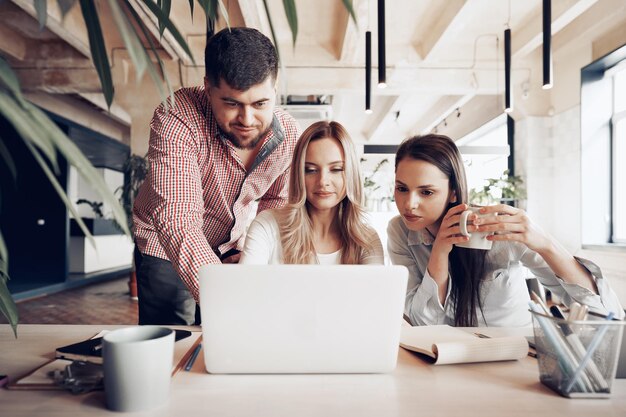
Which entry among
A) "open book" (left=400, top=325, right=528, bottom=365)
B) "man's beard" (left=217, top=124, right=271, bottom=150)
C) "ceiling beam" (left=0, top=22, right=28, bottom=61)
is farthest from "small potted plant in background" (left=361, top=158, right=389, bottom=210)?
"ceiling beam" (left=0, top=22, right=28, bottom=61)

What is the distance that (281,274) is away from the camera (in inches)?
27.0

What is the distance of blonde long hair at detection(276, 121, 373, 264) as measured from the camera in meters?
1.58

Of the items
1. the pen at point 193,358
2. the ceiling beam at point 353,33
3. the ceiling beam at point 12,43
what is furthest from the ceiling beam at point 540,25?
the ceiling beam at point 12,43

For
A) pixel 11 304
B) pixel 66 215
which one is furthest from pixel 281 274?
pixel 66 215

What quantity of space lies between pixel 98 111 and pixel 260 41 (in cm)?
776

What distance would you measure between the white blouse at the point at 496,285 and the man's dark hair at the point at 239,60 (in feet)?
2.47

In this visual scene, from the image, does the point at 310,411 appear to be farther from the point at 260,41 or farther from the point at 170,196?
the point at 260,41

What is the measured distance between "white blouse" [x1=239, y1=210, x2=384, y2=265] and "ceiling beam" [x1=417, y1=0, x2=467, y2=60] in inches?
129

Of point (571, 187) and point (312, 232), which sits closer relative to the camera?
point (312, 232)

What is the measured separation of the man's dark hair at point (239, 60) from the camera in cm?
128

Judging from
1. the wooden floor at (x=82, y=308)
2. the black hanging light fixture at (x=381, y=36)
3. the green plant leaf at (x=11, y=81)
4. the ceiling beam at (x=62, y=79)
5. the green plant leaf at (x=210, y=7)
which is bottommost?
the wooden floor at (x=82, y=308)

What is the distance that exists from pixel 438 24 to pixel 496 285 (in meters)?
4.02

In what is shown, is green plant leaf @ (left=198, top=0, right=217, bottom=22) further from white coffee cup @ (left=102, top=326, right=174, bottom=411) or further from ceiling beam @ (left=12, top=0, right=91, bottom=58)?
ceiling beam @ (left=12, top=0, right=91, bottom=58)

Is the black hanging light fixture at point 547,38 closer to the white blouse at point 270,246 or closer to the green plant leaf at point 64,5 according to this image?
the white blouse at point 270,246
